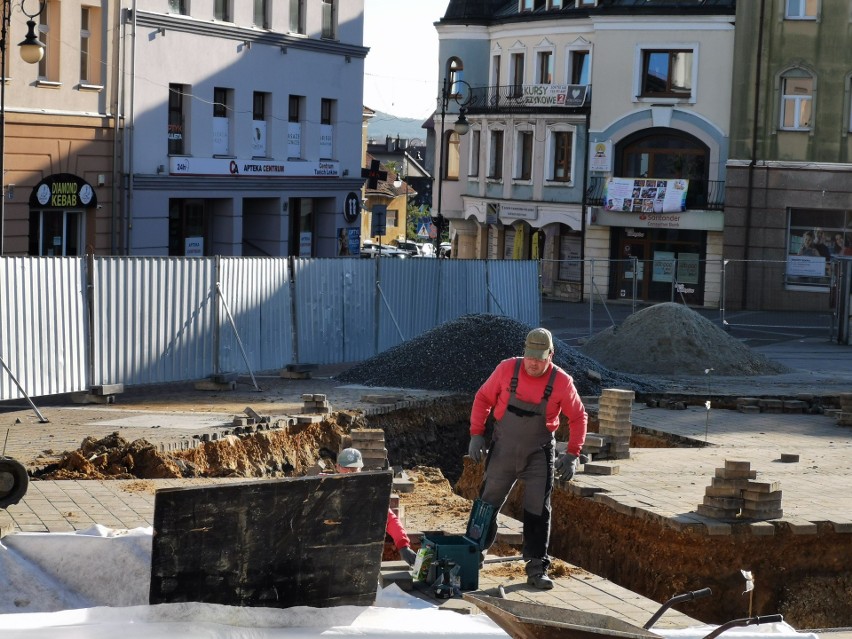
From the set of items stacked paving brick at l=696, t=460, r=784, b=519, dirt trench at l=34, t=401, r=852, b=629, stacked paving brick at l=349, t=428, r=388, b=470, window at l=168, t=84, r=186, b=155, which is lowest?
dirt trench at l=34, t=401, r=852, b=629

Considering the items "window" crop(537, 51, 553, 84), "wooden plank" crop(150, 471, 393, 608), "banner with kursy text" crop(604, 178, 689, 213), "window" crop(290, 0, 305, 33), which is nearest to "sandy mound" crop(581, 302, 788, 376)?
"window" crop(290, 0, 305, 33)

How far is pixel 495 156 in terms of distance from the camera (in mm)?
49375

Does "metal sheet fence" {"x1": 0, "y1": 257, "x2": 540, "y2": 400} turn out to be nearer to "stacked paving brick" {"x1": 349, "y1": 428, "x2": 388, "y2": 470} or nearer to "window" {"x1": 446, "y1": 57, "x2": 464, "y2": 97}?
"stacked paving brick" {"x1": 349, "y1": 428, "x2": 388, "y2": 470}

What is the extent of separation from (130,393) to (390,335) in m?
5.73

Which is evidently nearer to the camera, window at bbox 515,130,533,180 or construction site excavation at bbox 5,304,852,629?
construction site excavation at bbox 5,304,852,629

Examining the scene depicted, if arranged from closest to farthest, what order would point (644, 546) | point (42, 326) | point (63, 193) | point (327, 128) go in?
point (644, 546) < point (42, 326) < point (63, 193) < point (327, 128)

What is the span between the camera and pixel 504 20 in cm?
4969

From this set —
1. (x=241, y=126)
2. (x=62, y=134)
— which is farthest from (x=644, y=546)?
(x=241, y=126)

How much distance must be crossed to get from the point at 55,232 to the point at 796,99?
77.7 ft

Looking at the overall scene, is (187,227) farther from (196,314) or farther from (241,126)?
(196,314)

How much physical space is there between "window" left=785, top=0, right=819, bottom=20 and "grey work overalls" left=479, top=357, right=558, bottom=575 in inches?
1371

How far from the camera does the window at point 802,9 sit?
137 feet

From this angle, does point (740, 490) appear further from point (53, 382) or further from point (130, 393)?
point (130, 393)

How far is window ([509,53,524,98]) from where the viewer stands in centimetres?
4847
